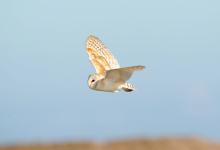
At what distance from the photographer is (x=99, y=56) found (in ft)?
7.30

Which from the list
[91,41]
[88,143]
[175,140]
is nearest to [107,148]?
[88,143]

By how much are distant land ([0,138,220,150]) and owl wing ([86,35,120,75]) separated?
8594 millimetres

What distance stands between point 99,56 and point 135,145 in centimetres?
880

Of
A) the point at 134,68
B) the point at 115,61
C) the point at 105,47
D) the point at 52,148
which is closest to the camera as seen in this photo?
the point at 134,68

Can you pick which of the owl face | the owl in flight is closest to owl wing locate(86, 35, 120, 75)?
the owl in flight

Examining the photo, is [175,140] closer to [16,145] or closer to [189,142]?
[189,142]

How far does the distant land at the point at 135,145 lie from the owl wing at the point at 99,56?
28.2ft

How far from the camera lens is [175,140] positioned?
11039mm

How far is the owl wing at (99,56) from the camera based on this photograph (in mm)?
2054

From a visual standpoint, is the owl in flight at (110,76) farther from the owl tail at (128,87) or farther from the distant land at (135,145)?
the distant land at (135,145)

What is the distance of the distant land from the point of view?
10.8 meters

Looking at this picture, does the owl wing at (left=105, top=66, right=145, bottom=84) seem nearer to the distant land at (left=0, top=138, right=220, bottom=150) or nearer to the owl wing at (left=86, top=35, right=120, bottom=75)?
the owl wing at (left=86, top=35, right=120, bottom=75)

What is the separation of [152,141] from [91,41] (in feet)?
29.0

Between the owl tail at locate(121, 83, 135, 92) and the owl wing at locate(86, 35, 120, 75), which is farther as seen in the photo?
the owl wing at locate(86, 35, 120, 75)
